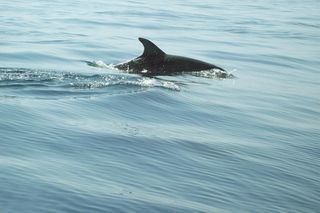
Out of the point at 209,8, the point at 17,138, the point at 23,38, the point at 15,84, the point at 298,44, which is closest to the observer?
the point at 17,138

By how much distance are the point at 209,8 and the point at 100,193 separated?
40.8m

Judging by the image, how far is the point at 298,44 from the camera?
25.9 meters

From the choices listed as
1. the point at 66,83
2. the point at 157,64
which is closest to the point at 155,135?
the point at 66,83

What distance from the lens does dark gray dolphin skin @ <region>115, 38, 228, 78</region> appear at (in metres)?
15.0

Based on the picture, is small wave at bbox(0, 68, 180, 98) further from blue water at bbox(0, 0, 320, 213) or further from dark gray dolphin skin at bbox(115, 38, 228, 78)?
dark gray dolphin skin at bbox(115, 38, 228, 78)

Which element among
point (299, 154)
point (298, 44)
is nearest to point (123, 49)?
point (298, 44)

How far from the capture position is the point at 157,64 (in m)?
15.2

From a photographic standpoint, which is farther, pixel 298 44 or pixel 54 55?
pixel 298 44

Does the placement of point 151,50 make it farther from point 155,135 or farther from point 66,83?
point 155,135

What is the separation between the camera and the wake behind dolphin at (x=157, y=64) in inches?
591

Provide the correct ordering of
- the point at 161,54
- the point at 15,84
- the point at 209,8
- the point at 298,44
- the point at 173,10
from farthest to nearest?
the point at 209,8 → the point at 173,10 → the point at 298,44 → the point at 161,54 → the point at 15,84

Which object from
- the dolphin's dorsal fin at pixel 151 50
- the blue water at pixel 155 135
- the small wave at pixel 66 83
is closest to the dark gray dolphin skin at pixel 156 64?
the dolphin's dorsal fin at pixel 151 50

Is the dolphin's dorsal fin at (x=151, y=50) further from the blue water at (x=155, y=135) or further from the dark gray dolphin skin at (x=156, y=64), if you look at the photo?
the blue water at (x=155, y=135)

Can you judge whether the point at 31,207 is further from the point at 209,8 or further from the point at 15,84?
the point at 209,8
